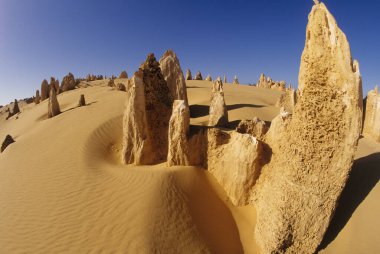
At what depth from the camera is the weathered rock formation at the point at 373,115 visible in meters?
9.34

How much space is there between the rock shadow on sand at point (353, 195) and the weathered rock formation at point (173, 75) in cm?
845

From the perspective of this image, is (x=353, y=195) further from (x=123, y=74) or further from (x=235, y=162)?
(x=123, y=74)

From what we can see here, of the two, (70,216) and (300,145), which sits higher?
(300,145)

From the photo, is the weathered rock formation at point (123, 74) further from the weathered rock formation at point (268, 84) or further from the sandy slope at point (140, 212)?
the sandy slope at point (140, 212)

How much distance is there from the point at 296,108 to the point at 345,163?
1.44m

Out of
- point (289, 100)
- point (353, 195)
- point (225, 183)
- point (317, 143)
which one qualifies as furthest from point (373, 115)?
point (289, 100)

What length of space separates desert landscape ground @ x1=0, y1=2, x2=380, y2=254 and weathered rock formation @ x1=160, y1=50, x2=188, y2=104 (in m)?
3.49

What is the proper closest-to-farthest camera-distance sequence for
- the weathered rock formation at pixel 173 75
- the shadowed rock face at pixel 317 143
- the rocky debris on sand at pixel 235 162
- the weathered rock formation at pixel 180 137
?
the shadowed rock face at pixel 317 143 < the rocky debris on sand at pixel 235 162 < the weathered rock formation at pixel 180 137 < the weathered rock formation at pixel 173 75

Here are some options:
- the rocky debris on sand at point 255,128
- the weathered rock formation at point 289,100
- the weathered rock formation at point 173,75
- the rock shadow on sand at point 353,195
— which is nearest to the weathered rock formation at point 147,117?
the rocky debris on sand at point 255,128

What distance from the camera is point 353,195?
5.60m

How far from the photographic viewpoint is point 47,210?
7641 millimetres

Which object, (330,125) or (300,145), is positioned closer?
(330,125)

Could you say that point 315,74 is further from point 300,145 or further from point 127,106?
point 127,106

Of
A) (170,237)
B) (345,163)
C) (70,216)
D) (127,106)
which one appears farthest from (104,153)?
(345,163)
